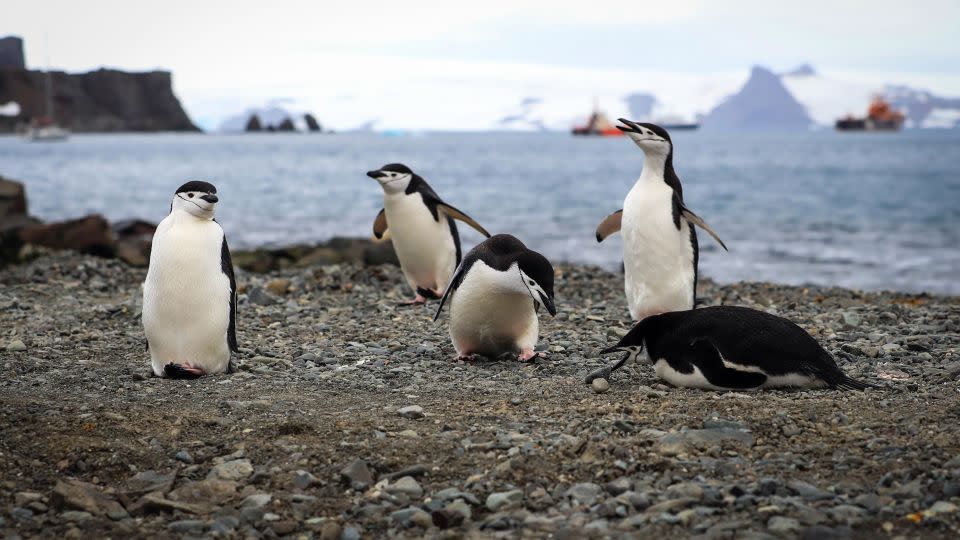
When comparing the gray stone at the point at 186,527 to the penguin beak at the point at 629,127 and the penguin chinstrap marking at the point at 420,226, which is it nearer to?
the penguin beak at the point at 629,127

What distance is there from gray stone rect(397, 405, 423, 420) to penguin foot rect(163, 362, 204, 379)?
1.39m

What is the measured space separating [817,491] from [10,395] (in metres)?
3.49

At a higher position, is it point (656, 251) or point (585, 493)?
point (656, 251)

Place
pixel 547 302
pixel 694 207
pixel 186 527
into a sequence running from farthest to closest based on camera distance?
1. pixel 694 207
2. pixel 547 302
3. pixel 186 527

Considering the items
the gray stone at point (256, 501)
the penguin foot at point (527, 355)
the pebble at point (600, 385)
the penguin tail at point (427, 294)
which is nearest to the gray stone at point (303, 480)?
the gray stone at point (256, 501)

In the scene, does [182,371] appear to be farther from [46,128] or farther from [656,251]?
[46,128]

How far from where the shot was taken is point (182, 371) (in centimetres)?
520

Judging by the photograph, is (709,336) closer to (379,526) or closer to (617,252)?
(379,526)

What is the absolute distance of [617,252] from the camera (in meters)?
17.4

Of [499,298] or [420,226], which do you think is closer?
[499,298]

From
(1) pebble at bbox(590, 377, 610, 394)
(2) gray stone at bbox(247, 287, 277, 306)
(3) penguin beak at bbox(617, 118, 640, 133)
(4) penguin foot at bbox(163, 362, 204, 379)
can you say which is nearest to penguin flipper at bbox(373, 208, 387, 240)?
(2) gray stone at bbox(247, 287, 277, 306)

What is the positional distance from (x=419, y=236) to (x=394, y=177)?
0.51 m

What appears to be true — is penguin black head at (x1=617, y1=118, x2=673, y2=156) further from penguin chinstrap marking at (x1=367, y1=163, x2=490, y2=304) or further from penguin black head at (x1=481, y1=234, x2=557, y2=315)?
penguin chinstrap marking at (x1=367, y1=163, x2=490, y2=304)

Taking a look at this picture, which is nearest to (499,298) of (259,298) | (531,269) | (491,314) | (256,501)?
(491,314)
